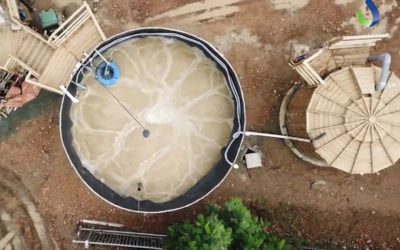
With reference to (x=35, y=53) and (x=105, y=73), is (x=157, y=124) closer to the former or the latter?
(x=105, y=73)

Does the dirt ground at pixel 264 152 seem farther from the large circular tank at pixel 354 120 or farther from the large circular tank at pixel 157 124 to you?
the large circular tank at pixel 354 120

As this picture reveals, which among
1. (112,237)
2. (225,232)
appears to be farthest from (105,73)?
(225,232)

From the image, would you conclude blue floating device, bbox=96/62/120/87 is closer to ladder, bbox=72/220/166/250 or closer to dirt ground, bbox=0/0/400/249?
dirt ground, bbox=0/0/400/249

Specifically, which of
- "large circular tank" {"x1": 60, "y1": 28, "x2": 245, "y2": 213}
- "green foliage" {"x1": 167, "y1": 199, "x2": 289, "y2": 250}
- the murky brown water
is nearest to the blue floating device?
"large circular tank" {"x1": 60, "y1": 28, "x2": 245, "y2": 213}

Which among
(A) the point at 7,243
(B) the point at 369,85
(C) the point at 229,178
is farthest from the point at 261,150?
(A) the point at 7,243

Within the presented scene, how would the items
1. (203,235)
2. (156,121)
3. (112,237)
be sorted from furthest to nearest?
1. (112,237)
2. (156,121)
3. (203,235)

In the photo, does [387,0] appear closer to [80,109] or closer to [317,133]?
[317,133]
